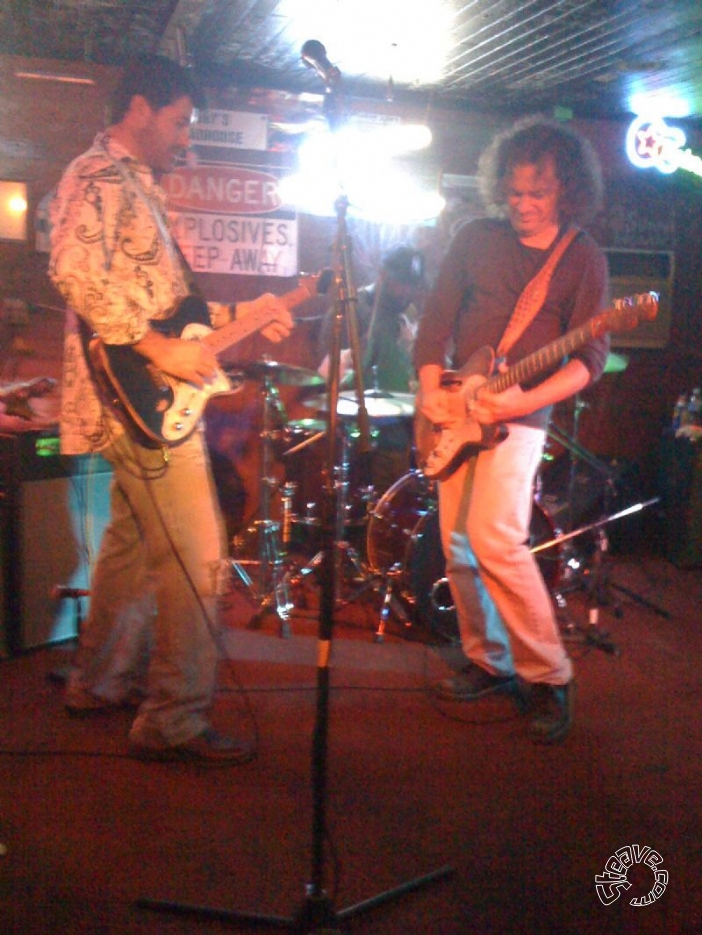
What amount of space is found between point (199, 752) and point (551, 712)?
129 cm

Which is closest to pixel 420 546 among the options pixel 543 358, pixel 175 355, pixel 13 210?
pixel 543 358

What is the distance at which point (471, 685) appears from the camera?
349 centimetres

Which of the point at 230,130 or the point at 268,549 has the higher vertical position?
the point at 230,130

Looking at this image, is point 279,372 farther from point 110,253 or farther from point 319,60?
point 319,60

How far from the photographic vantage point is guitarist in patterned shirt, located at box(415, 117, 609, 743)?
3105 millimetres

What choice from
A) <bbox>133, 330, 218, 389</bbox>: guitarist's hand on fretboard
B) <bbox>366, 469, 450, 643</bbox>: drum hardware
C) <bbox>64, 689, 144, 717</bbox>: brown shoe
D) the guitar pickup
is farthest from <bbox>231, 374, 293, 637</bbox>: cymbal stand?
<bbox>133, 330, 218, 389</bbox>: guitarist's hand on fretboard

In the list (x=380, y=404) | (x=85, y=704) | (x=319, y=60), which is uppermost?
(x=319, y=60)

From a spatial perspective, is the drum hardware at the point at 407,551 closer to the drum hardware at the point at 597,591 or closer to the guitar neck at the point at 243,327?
the drum hardware at the point at 597,591

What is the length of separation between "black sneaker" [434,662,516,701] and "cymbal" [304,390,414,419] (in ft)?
4.44

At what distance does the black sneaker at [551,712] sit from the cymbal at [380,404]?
5.21 feet

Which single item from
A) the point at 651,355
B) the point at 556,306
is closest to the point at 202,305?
the point at 556,306

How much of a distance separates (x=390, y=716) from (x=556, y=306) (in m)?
1.68

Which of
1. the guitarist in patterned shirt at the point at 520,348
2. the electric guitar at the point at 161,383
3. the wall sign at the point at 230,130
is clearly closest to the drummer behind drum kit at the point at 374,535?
the guitarist in patterned shirt at the point at 520,348

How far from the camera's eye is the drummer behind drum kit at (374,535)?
440 cm
